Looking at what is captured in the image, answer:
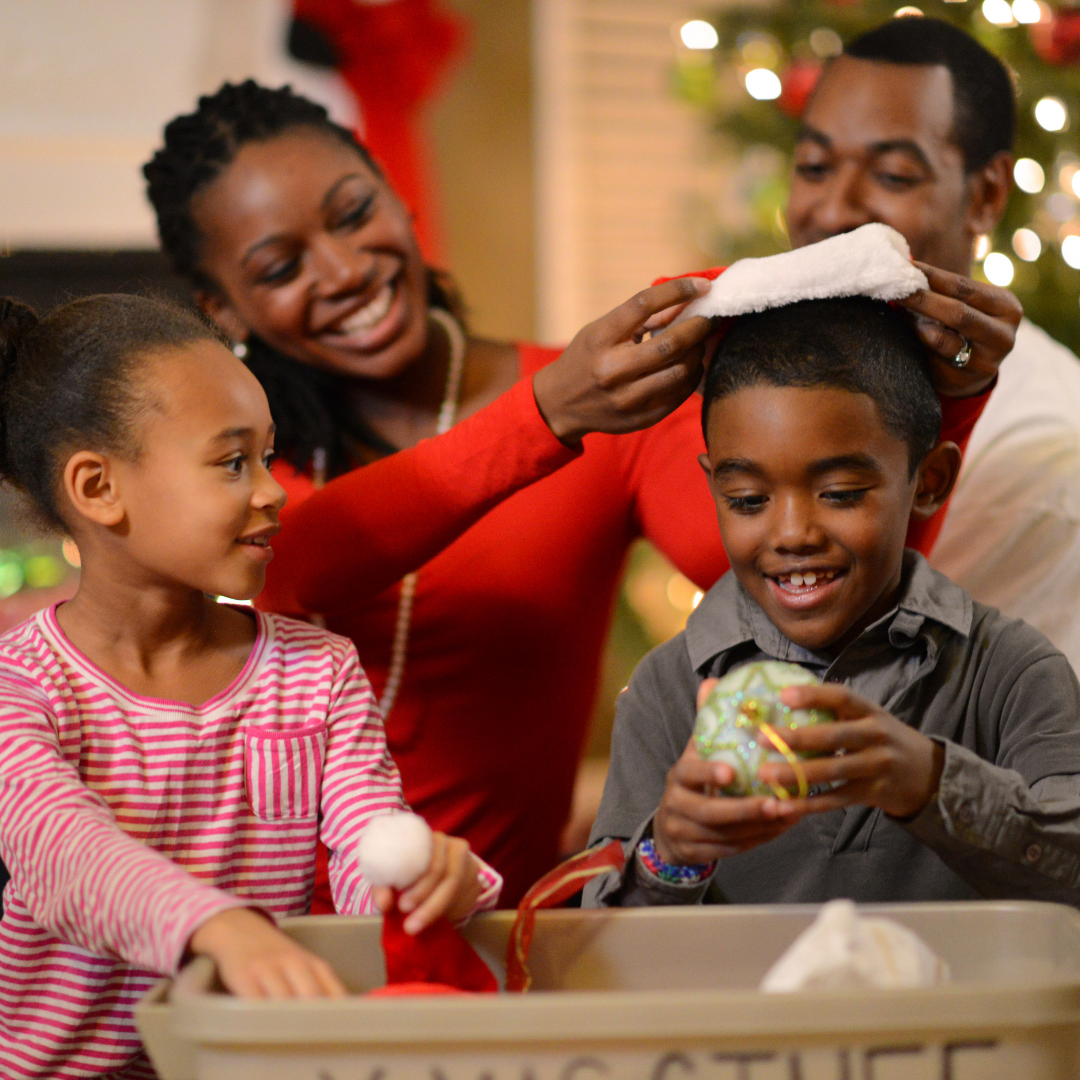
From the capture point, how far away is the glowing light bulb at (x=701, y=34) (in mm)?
2236

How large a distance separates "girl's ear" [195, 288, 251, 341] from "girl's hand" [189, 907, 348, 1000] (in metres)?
0.81

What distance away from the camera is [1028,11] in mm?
1982

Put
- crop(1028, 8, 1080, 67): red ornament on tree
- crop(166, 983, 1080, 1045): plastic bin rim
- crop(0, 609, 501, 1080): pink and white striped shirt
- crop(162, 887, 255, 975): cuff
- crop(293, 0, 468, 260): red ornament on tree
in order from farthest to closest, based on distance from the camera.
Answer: crop(293, 0, 468, 260): red ornament on tree
crop(1028, 8, 1080, 67): red ornament on tree
crop(0, 609, 501, 1080): pink and white striped shirt
crop(162, 887, 255, 975): cuff
crop(166, 983, 1080, 1045): plastic bin rim

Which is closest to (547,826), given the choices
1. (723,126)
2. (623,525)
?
(623,525)

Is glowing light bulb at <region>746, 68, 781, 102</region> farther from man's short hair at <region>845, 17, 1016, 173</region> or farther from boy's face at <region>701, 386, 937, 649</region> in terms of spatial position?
boy's face at <region>701, 386, 937, 649</region>

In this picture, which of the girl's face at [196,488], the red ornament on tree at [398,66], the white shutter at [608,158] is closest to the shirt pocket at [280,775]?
the girl's face at [196,488]

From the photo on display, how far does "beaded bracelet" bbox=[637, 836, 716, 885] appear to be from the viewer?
2.51 feet

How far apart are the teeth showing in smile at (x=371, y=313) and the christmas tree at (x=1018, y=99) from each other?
1.12 meters

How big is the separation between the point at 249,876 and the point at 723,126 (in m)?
1.85

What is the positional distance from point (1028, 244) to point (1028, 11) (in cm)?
39

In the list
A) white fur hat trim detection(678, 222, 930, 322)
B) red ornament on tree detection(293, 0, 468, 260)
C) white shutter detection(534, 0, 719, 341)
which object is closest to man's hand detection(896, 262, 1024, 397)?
white fur hat trim detection(678, 222, 930, 322)

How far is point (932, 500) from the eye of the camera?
938 mm

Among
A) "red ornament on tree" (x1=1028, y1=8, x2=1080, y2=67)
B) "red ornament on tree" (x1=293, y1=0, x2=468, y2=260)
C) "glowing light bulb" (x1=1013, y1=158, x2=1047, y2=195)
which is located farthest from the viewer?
"red ornament on tree" (x1=293, y1=0, x2=468, y2=260)

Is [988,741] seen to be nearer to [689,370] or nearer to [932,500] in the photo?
[932,500]
